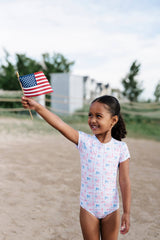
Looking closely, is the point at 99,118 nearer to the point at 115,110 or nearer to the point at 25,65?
the point at 115,110

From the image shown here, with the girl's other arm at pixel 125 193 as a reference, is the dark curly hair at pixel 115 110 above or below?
above

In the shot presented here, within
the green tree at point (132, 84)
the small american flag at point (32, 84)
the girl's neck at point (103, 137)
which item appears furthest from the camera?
the green tree at point (132, 84)

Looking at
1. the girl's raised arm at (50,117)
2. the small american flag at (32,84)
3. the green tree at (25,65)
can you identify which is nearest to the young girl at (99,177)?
the girl's raised arm at (50,117)

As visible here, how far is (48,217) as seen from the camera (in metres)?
2.68

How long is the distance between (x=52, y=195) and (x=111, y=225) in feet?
6.57

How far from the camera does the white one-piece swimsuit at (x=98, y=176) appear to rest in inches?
54.6

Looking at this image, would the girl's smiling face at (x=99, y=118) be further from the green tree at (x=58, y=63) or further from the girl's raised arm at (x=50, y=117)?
the green tree at (x=58, y=63)

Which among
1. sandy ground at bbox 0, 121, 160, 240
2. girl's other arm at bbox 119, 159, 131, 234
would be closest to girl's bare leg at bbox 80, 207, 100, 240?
girl's other arm at bbox 119, 159, 131, 234

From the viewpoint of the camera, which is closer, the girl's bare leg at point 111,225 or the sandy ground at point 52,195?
the girl's bare leg at point 111,225

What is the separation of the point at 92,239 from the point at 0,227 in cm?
136

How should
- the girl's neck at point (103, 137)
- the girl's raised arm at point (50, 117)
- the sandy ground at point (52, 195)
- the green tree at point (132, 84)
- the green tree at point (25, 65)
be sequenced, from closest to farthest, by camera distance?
the girl's raised arm at point (50, 117), the girl's neck at point (103, 137), the sandy ground at point (52, 195), the green tree at point (25, 65), the green tree at point (132, 84)

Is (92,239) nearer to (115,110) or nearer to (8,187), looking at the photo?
(115,110)

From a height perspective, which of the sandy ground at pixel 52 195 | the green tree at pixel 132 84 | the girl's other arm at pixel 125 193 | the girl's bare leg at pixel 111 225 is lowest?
the green tree at pixel 132 84

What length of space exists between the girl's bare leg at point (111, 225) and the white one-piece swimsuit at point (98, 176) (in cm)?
2
